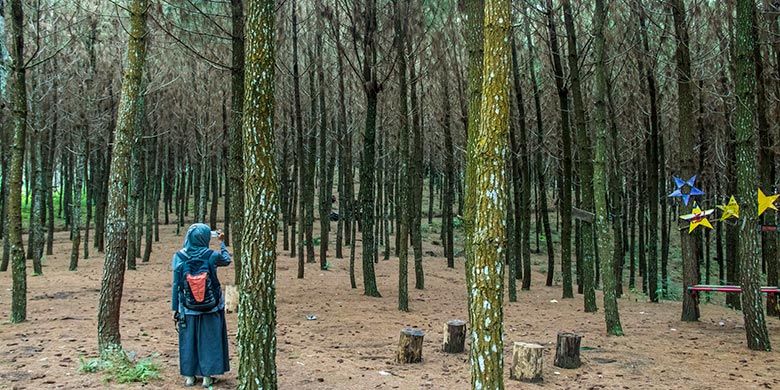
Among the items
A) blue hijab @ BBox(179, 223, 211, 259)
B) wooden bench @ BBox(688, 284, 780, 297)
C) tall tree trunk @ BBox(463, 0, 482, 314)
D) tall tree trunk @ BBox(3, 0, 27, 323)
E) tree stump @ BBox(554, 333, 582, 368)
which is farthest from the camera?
wooden bench @ BBox(688, 284, 780, 297)

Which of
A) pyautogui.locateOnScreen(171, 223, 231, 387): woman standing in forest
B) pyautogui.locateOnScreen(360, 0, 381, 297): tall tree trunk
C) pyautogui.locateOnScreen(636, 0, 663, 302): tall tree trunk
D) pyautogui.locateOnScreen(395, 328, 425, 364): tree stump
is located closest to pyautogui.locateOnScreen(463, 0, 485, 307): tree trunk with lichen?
pyautogui.locateOnScreen(395, 328, 425, 364): tree stump

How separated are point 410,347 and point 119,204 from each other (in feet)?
12.7

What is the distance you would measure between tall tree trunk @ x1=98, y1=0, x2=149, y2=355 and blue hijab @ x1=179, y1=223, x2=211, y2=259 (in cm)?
113

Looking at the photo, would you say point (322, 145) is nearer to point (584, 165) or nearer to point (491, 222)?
point (584, 165)

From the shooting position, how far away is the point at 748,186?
7.88 m

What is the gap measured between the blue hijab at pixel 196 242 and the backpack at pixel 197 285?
0.06m

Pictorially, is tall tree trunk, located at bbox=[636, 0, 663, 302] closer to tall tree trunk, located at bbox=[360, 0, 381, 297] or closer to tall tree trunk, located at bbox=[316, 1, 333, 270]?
tall tree trunk, located at bbox=[360, 0, 381, 297]

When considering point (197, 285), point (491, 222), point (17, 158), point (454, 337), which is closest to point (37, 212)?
point (17, 158)

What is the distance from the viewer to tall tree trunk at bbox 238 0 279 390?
14.9ft

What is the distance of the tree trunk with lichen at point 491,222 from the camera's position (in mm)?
3904

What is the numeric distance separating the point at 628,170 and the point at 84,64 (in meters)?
19.2

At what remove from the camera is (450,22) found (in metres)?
14.3

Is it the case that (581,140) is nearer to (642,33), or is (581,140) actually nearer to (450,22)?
(642,33)

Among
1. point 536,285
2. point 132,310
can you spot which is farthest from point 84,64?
point 536,285
